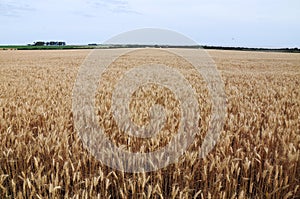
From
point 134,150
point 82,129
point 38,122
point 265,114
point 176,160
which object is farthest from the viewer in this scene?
point 265,114

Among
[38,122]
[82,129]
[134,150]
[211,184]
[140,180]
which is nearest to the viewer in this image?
[140,180]

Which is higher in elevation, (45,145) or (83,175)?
(45,145)

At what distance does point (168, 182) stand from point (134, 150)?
0.66m

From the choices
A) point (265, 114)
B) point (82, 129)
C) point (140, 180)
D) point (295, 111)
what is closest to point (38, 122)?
point (82, 129)

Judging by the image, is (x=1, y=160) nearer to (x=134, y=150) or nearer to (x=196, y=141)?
(x=134, y=150)

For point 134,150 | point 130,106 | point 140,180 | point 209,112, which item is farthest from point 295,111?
point 140,180

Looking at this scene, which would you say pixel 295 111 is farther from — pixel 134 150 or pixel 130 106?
pixel 134 150

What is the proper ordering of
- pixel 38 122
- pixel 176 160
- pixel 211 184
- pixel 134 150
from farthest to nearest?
pixel 38 122
pixel 134 150
pixel 176 160
pixel 211 184

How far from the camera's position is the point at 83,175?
3113mm

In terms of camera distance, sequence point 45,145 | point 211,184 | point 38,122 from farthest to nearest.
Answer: point 38,122 → point 45,145 → point 211,184

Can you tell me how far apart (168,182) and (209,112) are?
2.67m

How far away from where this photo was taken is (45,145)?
3346 millimetres

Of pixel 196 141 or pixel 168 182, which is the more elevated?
pixel 196 141

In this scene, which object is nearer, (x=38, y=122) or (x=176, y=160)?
(x=176, y=160)
